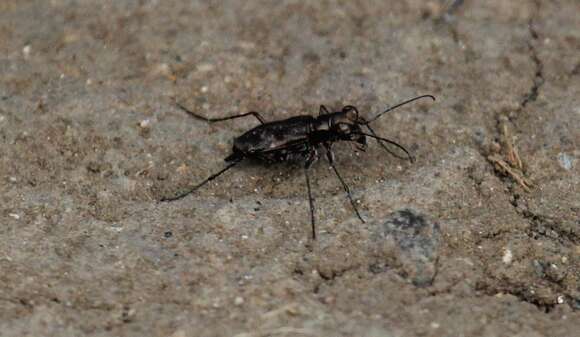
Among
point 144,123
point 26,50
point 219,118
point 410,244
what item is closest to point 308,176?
point 219,118

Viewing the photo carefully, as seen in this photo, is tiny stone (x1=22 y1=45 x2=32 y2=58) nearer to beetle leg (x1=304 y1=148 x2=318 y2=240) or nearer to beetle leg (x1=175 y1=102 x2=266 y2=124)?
beetle leg (x1=175 y1=102 x2=266 y2=124)

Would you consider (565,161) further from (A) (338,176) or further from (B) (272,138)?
(B) (272,138)

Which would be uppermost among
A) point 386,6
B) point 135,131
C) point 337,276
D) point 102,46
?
point 386,6

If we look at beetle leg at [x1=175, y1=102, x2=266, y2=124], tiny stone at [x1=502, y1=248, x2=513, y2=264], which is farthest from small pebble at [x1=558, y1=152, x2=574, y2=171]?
beetle leg at [x1=175, y1=102, x2=266, y2=124]

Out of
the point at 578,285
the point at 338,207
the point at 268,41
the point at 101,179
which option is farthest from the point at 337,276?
the point at 268,41

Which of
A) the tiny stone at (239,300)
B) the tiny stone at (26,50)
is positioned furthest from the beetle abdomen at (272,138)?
the tiny stone at (26,50)

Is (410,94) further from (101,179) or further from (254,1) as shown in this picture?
(101,179)
